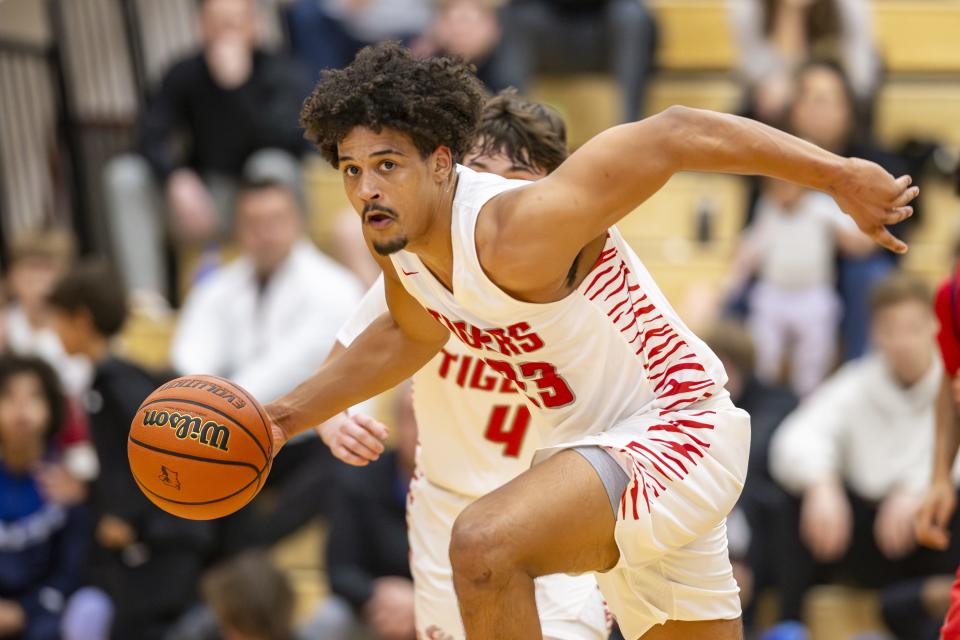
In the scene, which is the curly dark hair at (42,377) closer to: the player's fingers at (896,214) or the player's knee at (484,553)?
the player's knee at (484,553)

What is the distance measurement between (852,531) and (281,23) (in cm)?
554

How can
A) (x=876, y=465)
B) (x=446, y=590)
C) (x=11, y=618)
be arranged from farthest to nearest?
1. (x=11, y=618)
2. (x=876, y=465)
3. (x=446, y=590)

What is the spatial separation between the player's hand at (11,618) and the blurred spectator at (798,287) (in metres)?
3.98

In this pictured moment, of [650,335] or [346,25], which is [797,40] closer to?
[346,25]

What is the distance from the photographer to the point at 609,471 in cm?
379

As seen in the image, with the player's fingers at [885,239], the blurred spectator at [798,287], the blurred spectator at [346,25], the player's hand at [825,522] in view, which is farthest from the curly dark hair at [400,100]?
the blurred spectator at [346,25]

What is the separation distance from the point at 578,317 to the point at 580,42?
230 inches

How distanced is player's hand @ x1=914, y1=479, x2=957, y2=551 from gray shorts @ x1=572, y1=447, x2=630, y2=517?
62.0 inches

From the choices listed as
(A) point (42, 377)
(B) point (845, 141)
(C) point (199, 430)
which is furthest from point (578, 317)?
(B) point (845, 141)

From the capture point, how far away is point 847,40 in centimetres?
895

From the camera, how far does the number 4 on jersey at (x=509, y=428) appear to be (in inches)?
188

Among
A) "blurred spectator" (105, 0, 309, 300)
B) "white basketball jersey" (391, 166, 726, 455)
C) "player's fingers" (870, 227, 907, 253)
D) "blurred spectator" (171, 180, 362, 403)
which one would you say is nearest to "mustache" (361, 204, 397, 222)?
"white basketball jersey" (391, 166, 726, 455)

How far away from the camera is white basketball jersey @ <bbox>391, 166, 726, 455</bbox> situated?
154 inches

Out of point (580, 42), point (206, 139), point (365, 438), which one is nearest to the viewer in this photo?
point (365, 438)
